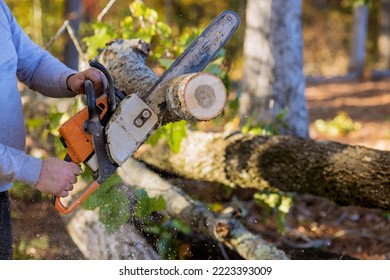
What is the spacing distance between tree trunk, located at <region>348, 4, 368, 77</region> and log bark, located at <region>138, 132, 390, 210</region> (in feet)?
28.4

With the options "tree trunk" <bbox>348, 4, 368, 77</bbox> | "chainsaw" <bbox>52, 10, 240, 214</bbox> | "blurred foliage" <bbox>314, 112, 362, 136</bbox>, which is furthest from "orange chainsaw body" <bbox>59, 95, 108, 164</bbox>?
"tree trunk" <bbox>348, 4, 368, 77</bbox>

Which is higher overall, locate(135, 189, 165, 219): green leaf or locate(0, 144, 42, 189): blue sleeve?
locate(0, 144, 42, 189): blue sleeve

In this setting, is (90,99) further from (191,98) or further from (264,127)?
(264,127)

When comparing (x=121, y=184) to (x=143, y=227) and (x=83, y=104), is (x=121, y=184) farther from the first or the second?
(x=83, y=104)

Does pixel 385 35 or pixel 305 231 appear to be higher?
pixel 305 231

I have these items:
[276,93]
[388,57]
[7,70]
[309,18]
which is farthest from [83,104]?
[309,18]

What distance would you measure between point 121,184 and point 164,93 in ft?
2.33

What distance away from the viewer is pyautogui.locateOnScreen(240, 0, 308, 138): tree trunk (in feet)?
14.0

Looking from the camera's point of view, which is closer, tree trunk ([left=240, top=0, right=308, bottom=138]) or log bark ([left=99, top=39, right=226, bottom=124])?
log bark ([left=99, top=39, right=226, bottom=124])

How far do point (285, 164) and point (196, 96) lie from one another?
3.73 feet

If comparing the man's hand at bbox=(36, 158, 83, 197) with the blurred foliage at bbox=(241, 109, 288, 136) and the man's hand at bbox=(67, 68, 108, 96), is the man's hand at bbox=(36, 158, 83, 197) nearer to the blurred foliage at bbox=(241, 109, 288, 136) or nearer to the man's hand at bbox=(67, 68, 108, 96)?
the man's hand at bbox=(67, 68, 108, 96)

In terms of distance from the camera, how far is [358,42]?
1194cm

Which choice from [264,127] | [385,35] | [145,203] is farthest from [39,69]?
[385,35]

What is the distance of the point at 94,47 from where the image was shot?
3.40m
